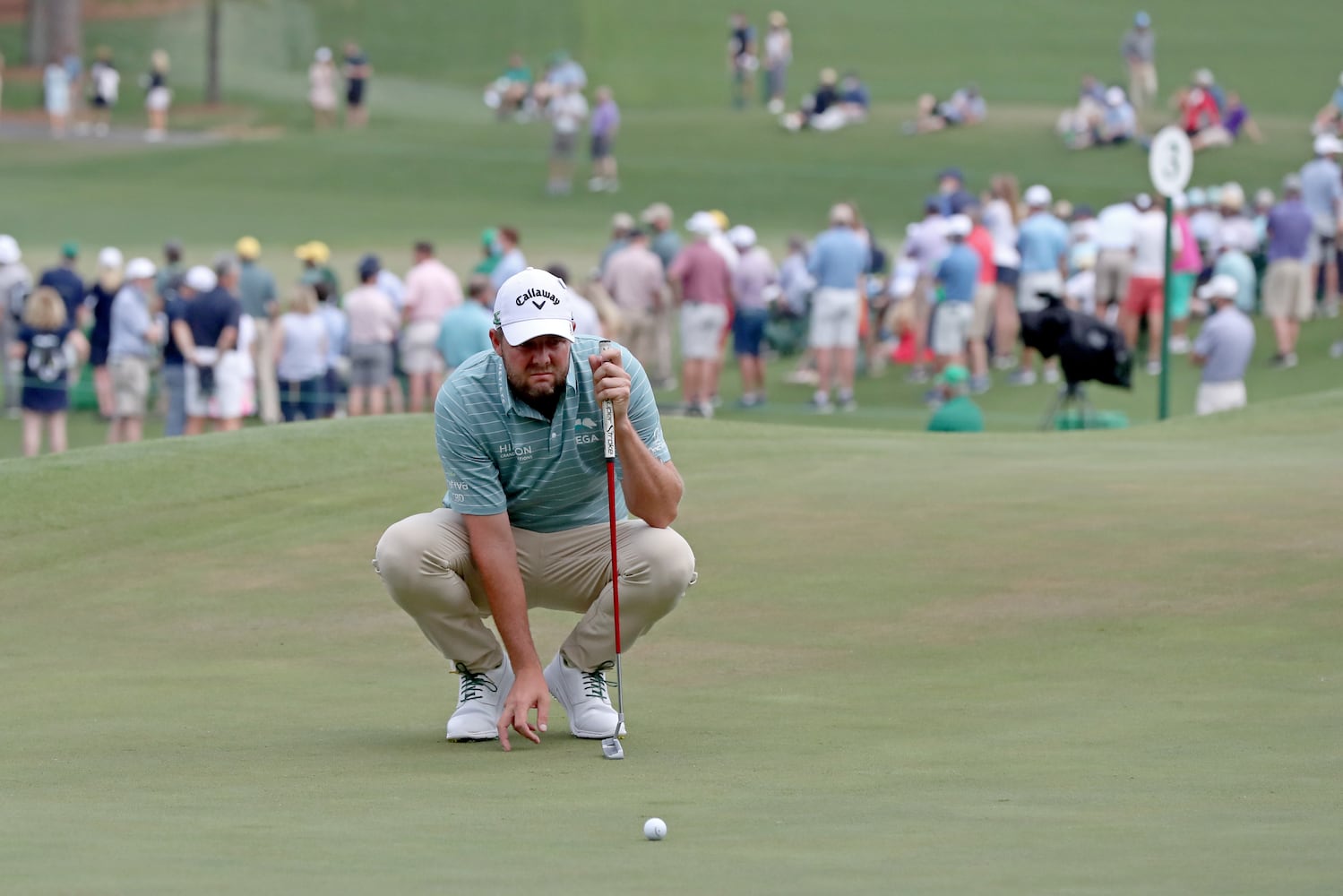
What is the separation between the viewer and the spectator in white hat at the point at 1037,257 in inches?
894

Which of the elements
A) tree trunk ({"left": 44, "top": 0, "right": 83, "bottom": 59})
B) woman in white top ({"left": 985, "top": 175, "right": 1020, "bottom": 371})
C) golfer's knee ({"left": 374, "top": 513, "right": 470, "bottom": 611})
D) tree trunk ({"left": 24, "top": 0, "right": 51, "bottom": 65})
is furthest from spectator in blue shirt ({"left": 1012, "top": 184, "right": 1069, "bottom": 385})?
tree trunk ({"left": 24, "top": 0, "right": 51, "bottom": 65})

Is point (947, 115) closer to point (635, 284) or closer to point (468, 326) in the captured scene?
point (635, 284)

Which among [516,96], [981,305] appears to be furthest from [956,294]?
[516,96]

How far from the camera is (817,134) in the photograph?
40.0m

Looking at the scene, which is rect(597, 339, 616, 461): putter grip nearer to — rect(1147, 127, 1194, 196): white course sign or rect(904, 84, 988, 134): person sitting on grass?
rect(1147, 127, 1194, 196): white course sign

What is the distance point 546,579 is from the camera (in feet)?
21.7

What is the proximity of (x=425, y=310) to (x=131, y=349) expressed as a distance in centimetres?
324

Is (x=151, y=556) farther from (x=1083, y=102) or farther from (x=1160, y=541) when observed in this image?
(x=1083, y=102)

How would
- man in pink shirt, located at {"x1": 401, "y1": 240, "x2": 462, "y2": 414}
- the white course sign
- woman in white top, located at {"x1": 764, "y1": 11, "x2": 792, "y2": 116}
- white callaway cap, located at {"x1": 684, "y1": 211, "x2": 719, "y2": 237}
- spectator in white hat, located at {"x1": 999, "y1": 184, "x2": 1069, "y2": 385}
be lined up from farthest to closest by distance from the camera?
1. woman in white top, located at {"x1": 764, "y1": 11, "x2": 792, "y2": 116}
2. spectator in white hat, located at {"x1": 999, "y1": 184, "x2": 1069, "y2": 385}
3. white callaway cap, located at {"x1": 684, "y1": 211, "x2": 719, "y2": 237}
4. man in pink shirt, located at {"x1": 401, "y1": 240, "x2": 462, "y2": 414}
5. the white course sign

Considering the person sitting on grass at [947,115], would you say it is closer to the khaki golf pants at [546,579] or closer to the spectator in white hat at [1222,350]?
the spectator in white hat at [1222,350]

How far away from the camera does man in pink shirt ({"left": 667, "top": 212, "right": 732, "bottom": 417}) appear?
2181 cm

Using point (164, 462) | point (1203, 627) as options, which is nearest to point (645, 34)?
point (164, 462)

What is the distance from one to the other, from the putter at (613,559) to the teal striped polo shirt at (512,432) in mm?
73

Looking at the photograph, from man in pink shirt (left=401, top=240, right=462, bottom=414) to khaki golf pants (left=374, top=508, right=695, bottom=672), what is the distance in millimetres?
14510
